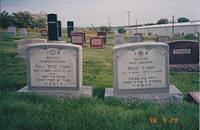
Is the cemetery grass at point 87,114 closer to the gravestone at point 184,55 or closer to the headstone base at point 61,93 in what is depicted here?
the headstone base at point 61,93

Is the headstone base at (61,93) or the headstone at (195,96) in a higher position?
the headstone base at (61,93)

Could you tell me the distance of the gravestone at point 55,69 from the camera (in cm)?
537

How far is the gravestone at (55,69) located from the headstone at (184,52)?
4.62m

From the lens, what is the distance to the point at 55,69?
5.46m

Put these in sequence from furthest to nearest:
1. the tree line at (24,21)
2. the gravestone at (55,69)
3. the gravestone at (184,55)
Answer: the tree line at (24,21) → the gravestone at (184,55) → the gravestone at (55,69)

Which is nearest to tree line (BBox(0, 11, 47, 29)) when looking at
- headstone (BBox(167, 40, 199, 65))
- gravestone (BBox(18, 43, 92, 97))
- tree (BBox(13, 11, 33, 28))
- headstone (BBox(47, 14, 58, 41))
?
tree (BBox(13, 11, 33, 28))

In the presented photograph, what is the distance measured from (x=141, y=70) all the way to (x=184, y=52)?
447cm

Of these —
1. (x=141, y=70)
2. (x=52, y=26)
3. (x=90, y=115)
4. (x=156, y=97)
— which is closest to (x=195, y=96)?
(x=156, y=97)

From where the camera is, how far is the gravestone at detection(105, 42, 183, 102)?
17.0ft

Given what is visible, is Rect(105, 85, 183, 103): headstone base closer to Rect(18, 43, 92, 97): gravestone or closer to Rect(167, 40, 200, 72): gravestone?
Rect(18, 43, 92, 97): gravestone

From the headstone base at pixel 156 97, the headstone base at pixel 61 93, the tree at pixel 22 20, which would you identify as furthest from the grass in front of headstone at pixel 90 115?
the tree at pixel 22 20

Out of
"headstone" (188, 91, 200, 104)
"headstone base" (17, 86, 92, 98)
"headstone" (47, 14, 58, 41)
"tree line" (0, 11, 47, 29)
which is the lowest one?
"headstone" (188, 91, 200, 104)

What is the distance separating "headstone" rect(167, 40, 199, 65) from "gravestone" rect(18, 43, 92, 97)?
462 centimetres

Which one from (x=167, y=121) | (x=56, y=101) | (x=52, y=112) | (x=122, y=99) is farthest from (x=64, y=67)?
(x=167, y=121)
